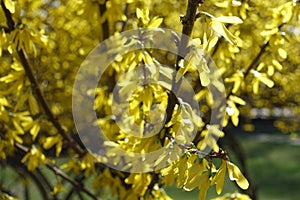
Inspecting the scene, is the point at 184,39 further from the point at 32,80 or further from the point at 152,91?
the point at 32,80

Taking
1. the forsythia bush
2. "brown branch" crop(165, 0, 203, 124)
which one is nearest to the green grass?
the forsythia bush

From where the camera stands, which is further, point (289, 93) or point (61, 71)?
point (289, 93)

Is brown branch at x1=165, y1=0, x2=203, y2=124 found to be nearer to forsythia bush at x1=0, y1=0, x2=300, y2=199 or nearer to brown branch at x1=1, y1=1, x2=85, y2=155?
forsythia bush at x1=0, y1=0, x2=300, y2=199

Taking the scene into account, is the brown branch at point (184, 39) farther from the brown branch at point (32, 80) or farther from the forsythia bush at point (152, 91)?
the brown branch at point (32, 80)

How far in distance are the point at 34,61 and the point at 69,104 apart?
422 millimetres

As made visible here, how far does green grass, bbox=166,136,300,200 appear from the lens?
367 inches

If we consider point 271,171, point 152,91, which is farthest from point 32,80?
point 271,171

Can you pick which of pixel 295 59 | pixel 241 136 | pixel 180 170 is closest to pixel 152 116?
pixel 180 170

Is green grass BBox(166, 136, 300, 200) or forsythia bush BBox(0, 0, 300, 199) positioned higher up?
forsythia bush BBox(0, 0, 300, 199)

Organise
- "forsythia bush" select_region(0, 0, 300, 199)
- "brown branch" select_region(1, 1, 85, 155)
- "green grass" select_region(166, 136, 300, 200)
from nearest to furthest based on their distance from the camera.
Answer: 1. "forsythia bush" select_region(0, 0, 300, 199)
2. "brown branch" select_region(1, 1, 85, 155)
3. "green grass" select_region(166, 136, 300, 200)

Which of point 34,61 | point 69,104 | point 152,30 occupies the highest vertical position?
point 152,30

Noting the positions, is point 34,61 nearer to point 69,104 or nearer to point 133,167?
point 69,104

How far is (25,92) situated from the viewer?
248cm

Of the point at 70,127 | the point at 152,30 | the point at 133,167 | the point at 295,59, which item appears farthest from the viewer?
the point at 295,59
